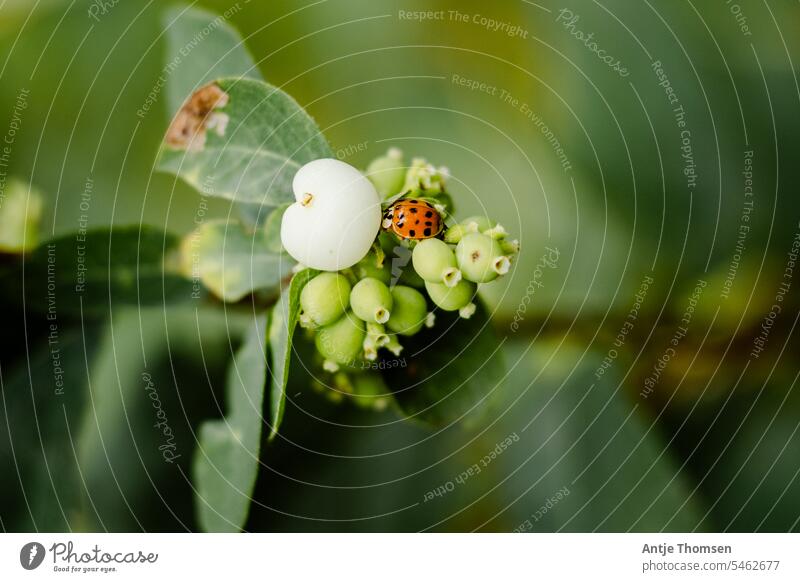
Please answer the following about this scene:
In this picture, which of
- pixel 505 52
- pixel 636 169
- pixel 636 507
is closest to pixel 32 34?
pixel 505 52

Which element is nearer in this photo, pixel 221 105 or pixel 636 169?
pixel 221 105

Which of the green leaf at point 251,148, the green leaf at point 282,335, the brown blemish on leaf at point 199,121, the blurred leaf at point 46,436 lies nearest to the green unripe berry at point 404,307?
the green leaf at point 282,335

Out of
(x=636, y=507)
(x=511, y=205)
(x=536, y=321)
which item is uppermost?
(x=511, y=205)

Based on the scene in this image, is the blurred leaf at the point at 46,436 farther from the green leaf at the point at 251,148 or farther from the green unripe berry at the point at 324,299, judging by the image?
the green unripe berry at the point at 324,299

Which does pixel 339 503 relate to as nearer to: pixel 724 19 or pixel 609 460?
pixel 609 460

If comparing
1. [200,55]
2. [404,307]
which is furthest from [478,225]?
[200,55]

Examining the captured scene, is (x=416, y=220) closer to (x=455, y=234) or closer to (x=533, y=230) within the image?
(x=455, y=234)

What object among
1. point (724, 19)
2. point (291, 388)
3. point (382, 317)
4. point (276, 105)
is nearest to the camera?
point (382, 317)
